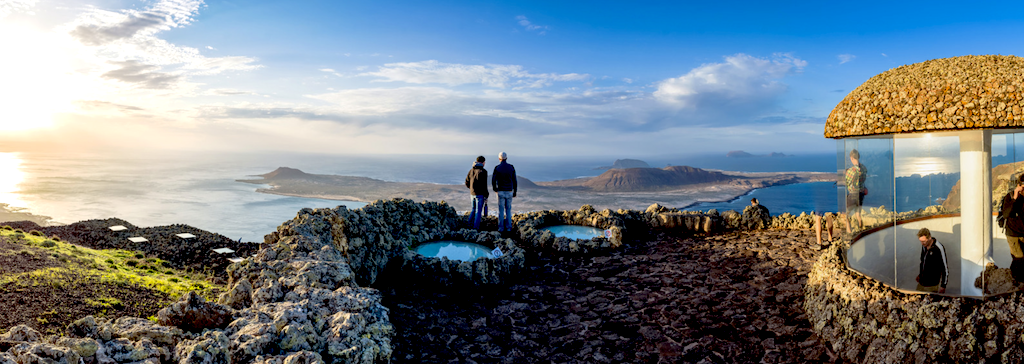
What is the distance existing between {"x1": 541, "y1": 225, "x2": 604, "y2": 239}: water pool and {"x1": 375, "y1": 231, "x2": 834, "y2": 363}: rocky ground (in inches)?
66.8

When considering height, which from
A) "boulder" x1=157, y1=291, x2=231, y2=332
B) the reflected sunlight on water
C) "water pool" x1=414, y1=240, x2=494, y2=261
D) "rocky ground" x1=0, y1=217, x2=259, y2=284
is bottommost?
"rocky ground" x1=0, y1=217, x2=259, y2=284

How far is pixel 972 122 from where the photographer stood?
5.27 meters

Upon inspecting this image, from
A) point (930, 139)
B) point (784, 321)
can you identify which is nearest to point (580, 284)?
point (784, 321)

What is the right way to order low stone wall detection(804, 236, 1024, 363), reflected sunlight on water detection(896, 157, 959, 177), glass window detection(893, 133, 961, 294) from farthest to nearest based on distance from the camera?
reflected sunlight on water detection(896, 157, 959, 177) → glass window detection(893, 133, 961, 294) → low stone wall detection(804, 236, 1024, 363)

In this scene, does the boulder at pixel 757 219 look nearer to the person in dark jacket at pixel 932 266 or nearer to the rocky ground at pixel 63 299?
the person in dark jacket at pixel 932 266

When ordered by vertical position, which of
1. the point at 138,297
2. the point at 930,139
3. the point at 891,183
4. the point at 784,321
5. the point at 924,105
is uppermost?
the point at 924,105

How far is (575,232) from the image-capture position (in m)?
13.8

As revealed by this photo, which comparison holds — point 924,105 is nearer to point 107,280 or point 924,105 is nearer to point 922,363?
point 922,363

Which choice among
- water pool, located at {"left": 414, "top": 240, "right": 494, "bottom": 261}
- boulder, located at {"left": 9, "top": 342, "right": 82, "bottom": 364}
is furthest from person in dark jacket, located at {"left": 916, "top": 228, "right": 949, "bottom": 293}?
boulder, located at {"left": 9, "top": 342, "right": 82, "bottom": 364}

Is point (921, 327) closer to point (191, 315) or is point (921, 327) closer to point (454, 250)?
point (454, 250)

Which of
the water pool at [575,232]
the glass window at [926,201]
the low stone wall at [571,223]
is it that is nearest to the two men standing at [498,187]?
the low stone wall at [571,223]

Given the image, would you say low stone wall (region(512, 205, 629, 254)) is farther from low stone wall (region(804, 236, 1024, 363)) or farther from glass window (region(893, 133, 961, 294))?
glass window (region(893, 133, 961, 294))

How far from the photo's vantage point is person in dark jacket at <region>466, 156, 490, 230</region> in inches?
527

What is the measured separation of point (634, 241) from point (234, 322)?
10.6 metres
